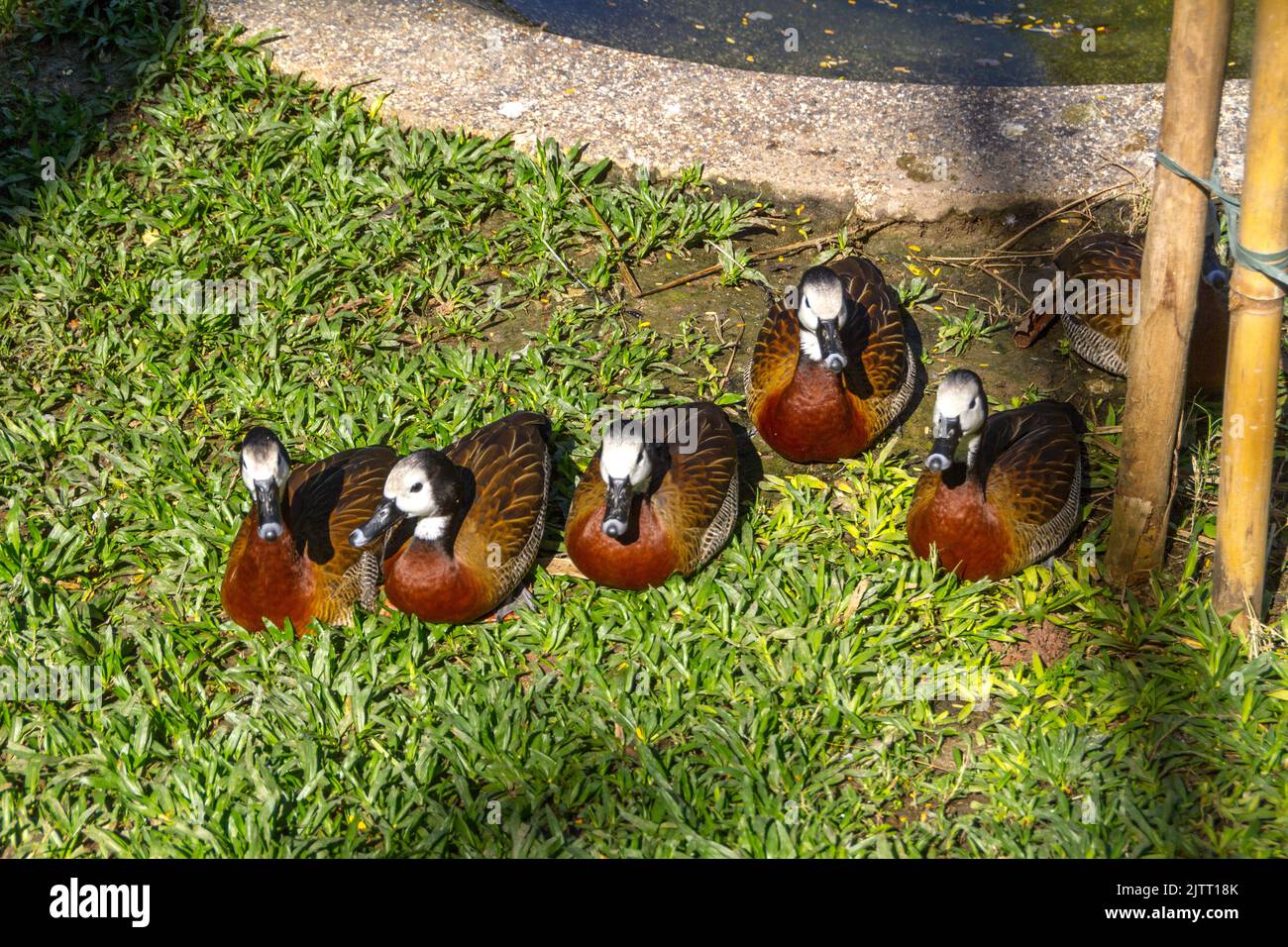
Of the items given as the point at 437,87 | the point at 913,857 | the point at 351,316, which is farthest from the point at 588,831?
the point at 437,87

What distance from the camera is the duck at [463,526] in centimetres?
431

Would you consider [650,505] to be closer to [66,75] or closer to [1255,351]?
[1255,351]

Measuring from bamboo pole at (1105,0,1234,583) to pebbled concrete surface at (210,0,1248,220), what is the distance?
220cm

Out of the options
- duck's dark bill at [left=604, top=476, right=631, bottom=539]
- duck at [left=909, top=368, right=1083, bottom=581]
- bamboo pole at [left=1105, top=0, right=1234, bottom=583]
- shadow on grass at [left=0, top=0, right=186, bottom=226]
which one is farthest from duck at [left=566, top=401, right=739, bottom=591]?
shadow on grass at [left=0, top=0, right=186, bottom=226]

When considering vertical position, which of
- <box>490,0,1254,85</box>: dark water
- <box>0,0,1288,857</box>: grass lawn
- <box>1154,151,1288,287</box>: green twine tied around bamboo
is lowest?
<box>0,0,1288,857</box>: grass lawn

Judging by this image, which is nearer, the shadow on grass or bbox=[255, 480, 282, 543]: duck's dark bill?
bbox=[255, 480, 282, 543]: duck's dark bill

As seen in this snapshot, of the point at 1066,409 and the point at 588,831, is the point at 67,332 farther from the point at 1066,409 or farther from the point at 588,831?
the point at 1066,409

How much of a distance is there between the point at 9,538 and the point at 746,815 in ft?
9.72

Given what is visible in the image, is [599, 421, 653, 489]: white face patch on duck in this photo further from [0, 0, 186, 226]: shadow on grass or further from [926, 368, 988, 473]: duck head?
[0, 0, 186, 226]: shadow on grass

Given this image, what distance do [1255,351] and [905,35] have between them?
4930 millimetres

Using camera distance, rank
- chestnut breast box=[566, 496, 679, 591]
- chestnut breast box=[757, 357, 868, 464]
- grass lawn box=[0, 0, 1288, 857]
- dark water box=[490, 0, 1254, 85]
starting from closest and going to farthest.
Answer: grass lawn box=[0, 0, 1288, 857], chestnut breast box=[566, 496, 679, 591], chestnut breast box=[757, 357, 868, 464], dark water box=[490, 0, 1254, 85]

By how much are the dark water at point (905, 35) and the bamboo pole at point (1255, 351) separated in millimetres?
4366

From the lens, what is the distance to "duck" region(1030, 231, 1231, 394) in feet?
16.7

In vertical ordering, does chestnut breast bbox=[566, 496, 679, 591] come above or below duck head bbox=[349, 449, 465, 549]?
below
